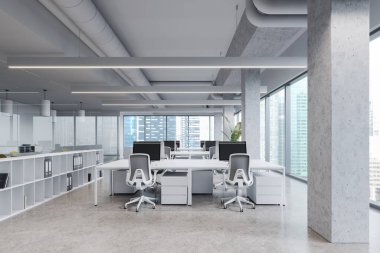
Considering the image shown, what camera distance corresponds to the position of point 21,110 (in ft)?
46.7

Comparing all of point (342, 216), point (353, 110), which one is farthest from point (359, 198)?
point (353, 110)

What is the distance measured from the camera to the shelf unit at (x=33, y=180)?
17.0ft

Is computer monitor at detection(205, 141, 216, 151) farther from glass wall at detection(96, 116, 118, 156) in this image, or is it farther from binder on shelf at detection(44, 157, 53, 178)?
glass wall at detection(96, 116, 118, 156)

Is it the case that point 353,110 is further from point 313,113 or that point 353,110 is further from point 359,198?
point 359,198

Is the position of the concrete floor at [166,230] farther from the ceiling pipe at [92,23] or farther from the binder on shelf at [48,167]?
the ceiling pipe at [92,23]

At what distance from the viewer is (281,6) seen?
4223mm

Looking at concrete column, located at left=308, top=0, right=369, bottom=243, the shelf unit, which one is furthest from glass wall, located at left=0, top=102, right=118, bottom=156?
concrete column, located at left=308, top=0, right=369, bottom=243

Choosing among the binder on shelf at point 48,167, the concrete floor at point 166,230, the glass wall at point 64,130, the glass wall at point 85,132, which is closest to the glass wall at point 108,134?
the glass wall at point 85,132

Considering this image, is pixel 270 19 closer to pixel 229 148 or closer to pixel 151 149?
pixel 229 148

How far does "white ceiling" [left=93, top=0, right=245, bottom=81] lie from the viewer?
5398 mm

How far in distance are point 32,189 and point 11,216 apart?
3.00 ft

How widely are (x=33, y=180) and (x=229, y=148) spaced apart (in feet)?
12.7

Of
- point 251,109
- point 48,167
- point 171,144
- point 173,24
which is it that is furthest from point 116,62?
point 171,144

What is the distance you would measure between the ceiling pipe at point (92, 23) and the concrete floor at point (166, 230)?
10.0ft
